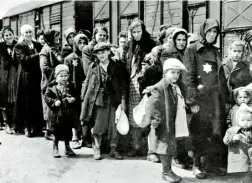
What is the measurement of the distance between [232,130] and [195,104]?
55 cm

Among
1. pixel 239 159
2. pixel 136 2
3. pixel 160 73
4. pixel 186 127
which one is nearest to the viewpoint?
pixel 239 159

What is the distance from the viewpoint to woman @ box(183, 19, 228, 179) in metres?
4.40

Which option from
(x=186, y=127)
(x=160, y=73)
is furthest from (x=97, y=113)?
(x=186, y=127)

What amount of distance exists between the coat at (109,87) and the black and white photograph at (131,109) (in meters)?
0.01

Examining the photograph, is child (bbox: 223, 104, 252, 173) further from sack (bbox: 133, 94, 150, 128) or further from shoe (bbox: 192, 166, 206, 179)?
sack (bbox: 133, 94, 150, 128)

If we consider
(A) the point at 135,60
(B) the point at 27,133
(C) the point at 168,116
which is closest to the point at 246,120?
(C) the point at 168,116

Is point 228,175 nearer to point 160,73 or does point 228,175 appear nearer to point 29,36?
point 160,73

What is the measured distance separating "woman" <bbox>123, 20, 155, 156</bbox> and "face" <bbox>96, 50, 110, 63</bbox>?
0.39 meters

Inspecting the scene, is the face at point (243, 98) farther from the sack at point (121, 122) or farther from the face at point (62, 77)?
the face at point (62, 77)

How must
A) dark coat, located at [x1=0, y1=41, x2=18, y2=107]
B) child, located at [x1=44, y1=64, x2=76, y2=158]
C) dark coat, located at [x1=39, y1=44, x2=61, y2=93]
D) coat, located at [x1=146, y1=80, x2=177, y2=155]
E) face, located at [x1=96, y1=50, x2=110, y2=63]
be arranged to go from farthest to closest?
1. dark coat, located at [x1=0, y1=41, x2=18, y2=107]
2. dark coat, located at [x1=39, y1=44, x2=61, y2=93]
3. child, located at [x1=44, y1=64, x2=76, y2=158]
4. face, located at [x1=96, y1=50, x2=110, y2=63]
5. coat, located at [x1=146, y1=80, x2=177, y2=155]

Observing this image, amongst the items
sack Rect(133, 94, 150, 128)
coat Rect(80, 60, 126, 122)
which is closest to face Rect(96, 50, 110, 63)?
coat Rect(80, 60, 126, 122)

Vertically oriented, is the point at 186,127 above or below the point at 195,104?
below

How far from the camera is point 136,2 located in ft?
44.0

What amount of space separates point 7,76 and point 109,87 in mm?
3203
